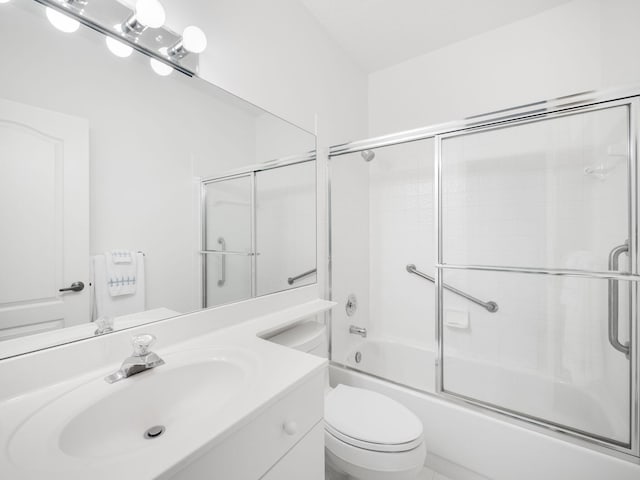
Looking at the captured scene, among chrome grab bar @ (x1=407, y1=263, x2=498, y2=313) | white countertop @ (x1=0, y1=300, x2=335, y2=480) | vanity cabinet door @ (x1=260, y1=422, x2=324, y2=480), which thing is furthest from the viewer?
chrome grab bar @ (x1=407, y1=263, x2=498, y2=313)

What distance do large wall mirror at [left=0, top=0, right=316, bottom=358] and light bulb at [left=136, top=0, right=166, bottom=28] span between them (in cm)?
11

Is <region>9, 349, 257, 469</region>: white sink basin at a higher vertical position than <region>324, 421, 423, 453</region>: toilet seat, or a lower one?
higher

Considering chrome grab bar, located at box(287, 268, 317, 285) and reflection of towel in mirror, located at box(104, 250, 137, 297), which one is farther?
chrome grab bar, located at box(287, 268, 317, 285)

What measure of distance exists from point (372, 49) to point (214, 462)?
239cm

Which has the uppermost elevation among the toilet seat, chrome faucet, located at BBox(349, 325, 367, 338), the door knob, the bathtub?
the door knob

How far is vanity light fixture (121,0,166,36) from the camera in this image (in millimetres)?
846

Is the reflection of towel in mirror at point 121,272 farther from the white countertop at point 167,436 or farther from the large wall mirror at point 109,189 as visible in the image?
the white countertop at point 167,436

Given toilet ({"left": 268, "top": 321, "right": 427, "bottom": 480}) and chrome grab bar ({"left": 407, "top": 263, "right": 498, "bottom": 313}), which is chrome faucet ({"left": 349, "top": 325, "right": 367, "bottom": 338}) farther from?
toilet ({"left": 268, "top": 321, "right": 427, "bottom": 480})

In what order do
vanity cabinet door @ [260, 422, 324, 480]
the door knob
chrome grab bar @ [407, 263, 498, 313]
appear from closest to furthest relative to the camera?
1. vanity cabinet door @ [260, 422, 324, 480]
2. the door knob
3. chrome grab bar @ [407, 263, 498, 313]

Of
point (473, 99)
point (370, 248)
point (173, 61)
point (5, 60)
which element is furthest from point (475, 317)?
point (5, 60)

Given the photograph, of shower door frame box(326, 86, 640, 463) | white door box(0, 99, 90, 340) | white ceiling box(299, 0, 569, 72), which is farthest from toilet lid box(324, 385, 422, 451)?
white ceiling box(299, 0, 569, 72)

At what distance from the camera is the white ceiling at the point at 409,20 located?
5.39 feet

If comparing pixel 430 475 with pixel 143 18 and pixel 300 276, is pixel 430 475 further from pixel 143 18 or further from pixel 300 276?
pixel 143 18

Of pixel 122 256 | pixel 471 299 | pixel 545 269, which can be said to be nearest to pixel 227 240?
pixel 122 256
